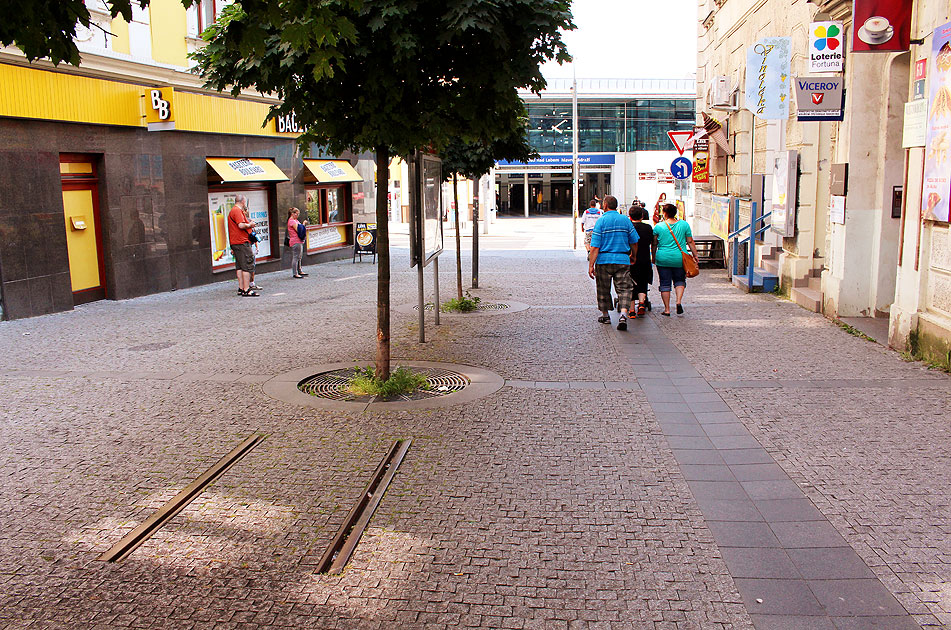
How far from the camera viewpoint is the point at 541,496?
17.4 ft

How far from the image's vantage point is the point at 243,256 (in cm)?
1606

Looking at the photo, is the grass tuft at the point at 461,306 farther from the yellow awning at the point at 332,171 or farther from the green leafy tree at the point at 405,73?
the yellow awning at the point at 332,171

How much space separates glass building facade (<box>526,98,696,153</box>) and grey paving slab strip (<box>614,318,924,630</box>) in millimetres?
52100

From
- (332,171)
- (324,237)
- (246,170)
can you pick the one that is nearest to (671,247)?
(246,170)

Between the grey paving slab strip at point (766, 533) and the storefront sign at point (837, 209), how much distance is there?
17.6 feet

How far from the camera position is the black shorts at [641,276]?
12.6m

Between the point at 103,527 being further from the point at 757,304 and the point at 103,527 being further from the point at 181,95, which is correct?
the point at 181,95

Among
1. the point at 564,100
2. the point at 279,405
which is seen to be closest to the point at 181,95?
the point at 279,405

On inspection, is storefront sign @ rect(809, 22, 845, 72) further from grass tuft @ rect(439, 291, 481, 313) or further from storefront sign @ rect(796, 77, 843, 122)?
grass tuft @ rect(439, 291, 481, 313)

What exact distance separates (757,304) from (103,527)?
11.6 m

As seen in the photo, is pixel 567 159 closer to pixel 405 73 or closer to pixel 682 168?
pixel 682 168

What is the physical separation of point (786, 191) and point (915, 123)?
219 inches

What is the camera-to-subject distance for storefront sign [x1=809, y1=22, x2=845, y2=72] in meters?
11.6

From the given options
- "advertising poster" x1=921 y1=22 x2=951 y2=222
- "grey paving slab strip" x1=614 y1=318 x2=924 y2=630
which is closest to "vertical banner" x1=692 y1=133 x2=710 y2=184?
"advertising poster" x1=921 y1=22 x2=951 y2=222
